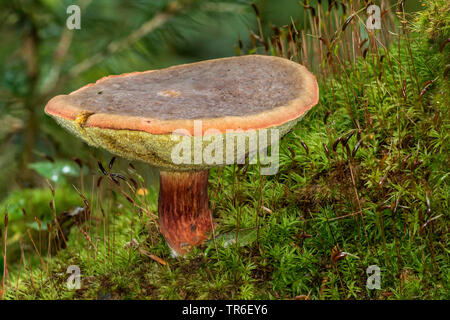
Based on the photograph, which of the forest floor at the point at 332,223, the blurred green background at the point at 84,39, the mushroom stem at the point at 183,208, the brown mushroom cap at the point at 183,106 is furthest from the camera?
the blurred green background at the point at 84,39

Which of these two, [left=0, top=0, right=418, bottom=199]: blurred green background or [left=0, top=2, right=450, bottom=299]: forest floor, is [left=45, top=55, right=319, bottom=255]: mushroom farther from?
[left=0, top=0, right=418, bottom=199]: blurred green background

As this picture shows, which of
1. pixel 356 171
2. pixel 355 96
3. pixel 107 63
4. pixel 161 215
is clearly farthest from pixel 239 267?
pixel 107 63

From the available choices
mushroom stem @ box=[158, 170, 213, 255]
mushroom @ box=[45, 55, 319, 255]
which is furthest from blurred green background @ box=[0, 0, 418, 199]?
mushroom stem @ box=[158, 170, 213, 255]

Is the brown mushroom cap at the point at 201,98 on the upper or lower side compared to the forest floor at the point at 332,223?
upper

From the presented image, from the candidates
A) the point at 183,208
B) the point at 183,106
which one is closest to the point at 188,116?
the point at 183,106

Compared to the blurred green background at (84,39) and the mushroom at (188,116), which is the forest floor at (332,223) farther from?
the blurred green background at (84,39)

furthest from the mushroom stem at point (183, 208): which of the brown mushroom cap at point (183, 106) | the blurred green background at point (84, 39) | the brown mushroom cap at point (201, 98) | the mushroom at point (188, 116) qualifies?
the blurred green background at point (84, 39)

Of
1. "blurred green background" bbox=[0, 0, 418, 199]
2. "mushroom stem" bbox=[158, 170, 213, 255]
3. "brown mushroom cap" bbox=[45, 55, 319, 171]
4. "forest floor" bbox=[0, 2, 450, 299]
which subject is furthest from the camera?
"blurred green background" bbox=[0, 0, 418, 199]
